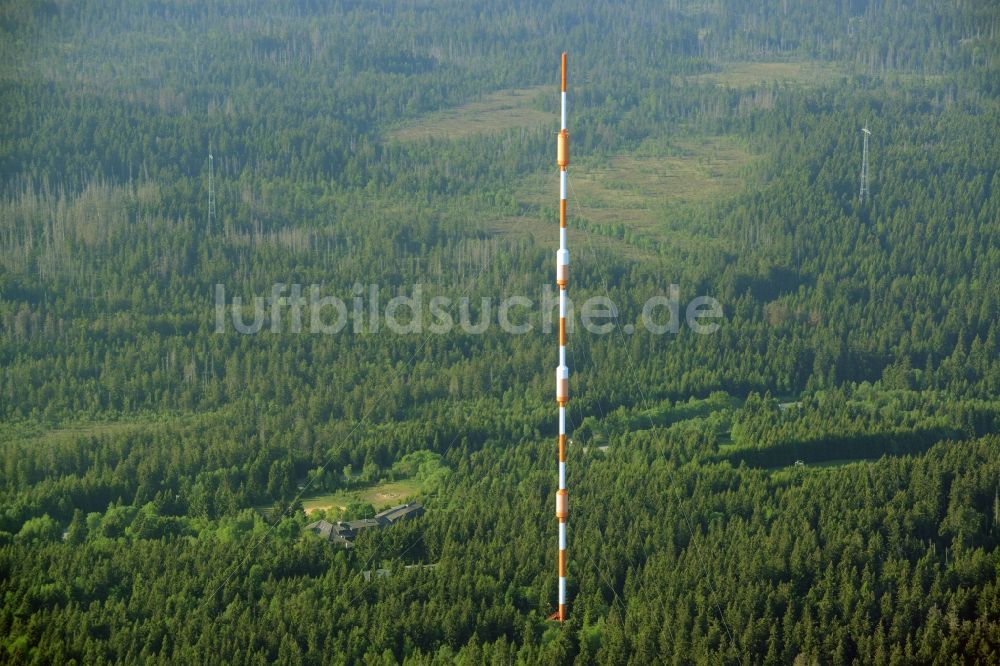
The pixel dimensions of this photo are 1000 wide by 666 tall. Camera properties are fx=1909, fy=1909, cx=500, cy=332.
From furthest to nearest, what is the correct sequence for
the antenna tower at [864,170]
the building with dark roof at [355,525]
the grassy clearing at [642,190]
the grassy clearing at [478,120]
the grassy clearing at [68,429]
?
1. the grassy clearing at [478,120]
2. the antenna tower at [864,170]
3. the grassy clearing at [642,190]
4. the grassy clearing at [68,429]
5. the building with dark roof at [355,525]

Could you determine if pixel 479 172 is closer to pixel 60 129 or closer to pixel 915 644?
pixel 60 129

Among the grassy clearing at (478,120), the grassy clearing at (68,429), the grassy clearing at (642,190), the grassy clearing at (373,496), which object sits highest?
the grassy clearing at (478,120)

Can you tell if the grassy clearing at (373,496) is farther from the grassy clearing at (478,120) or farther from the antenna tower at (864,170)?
the grassy clearing at (478,120)

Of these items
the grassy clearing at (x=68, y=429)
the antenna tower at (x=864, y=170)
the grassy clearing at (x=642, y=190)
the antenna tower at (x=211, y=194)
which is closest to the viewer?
the grassy clearing at (x=68, y=429)

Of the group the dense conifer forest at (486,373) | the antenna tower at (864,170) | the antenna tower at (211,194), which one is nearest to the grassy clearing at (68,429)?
the dense conifer forest at (486,373)

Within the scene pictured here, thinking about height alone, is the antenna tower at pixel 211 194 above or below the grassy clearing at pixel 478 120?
below

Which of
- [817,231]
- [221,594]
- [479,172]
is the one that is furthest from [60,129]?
[221,594]

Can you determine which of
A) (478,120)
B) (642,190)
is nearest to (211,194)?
(478,120)

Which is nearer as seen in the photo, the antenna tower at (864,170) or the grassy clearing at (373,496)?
the grassy clearing at (373,496)
